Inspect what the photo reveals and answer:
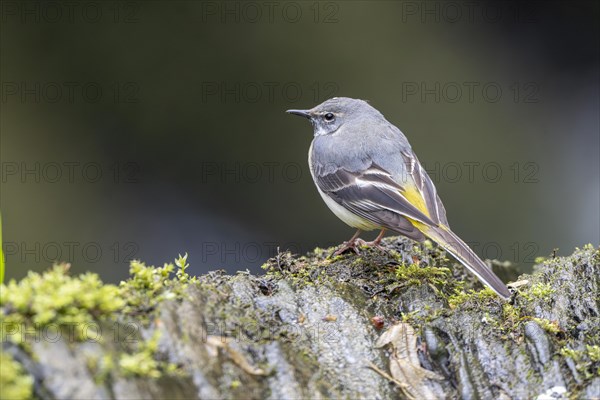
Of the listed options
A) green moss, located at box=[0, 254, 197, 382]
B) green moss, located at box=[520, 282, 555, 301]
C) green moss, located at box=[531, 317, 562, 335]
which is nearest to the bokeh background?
green moss, located at box=[520, 282, 555, 301]

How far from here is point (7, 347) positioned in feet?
10.0

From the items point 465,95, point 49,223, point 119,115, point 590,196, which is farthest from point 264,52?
point 590,196

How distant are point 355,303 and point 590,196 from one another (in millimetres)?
8288

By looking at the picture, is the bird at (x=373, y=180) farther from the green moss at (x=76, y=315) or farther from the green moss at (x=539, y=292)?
the green moss at (x=76, y=315)

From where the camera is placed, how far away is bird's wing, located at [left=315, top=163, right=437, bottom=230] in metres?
5.70

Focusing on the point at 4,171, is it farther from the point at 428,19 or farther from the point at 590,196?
the point at 590,196

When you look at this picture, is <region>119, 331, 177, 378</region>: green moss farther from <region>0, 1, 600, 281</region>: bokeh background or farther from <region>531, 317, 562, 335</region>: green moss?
<region>0, 1, 600, 281</region>: bokeh background

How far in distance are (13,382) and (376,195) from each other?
381 centimetres

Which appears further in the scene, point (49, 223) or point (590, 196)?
Result: point (590, 196)

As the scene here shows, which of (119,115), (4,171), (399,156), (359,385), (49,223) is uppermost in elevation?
(119,115)

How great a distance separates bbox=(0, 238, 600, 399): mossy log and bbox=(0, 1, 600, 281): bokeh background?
214 inches

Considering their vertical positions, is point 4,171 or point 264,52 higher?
point 264,52

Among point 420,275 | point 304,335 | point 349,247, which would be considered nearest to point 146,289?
point 304,335

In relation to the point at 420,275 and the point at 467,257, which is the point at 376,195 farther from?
the point at 467,257
